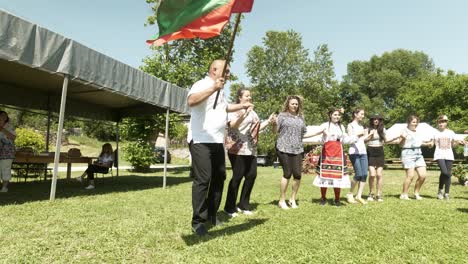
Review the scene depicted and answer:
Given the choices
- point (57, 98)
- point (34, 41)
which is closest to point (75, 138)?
point (57, 98)

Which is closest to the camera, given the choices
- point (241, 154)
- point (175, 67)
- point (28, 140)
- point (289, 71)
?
point (241, 154)

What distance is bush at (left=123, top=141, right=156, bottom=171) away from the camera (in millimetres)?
19141

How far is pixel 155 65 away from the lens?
21.1m

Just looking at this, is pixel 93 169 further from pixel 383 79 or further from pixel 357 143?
pixel 383 79

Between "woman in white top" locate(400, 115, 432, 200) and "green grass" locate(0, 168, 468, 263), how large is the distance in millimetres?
1418

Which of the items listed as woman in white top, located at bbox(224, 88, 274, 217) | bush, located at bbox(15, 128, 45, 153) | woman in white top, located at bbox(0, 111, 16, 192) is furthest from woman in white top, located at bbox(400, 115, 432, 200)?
bush, located at bbox(15, 128, 45, 153)

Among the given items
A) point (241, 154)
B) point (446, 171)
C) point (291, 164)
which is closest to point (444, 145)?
point (446, 171)

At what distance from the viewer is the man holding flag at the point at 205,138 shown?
400cm

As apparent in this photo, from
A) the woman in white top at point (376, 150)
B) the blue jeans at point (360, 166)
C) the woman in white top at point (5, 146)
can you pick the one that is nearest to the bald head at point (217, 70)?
the blue jeans at point (360, 166)

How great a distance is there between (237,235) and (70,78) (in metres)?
4.98

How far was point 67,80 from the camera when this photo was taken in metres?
6.98

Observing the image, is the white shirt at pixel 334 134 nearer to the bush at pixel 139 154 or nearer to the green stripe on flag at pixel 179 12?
the green stripe on flag at pixel 179 12

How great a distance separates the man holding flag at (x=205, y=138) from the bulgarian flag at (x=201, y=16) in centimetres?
45

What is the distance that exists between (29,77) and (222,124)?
709cm
